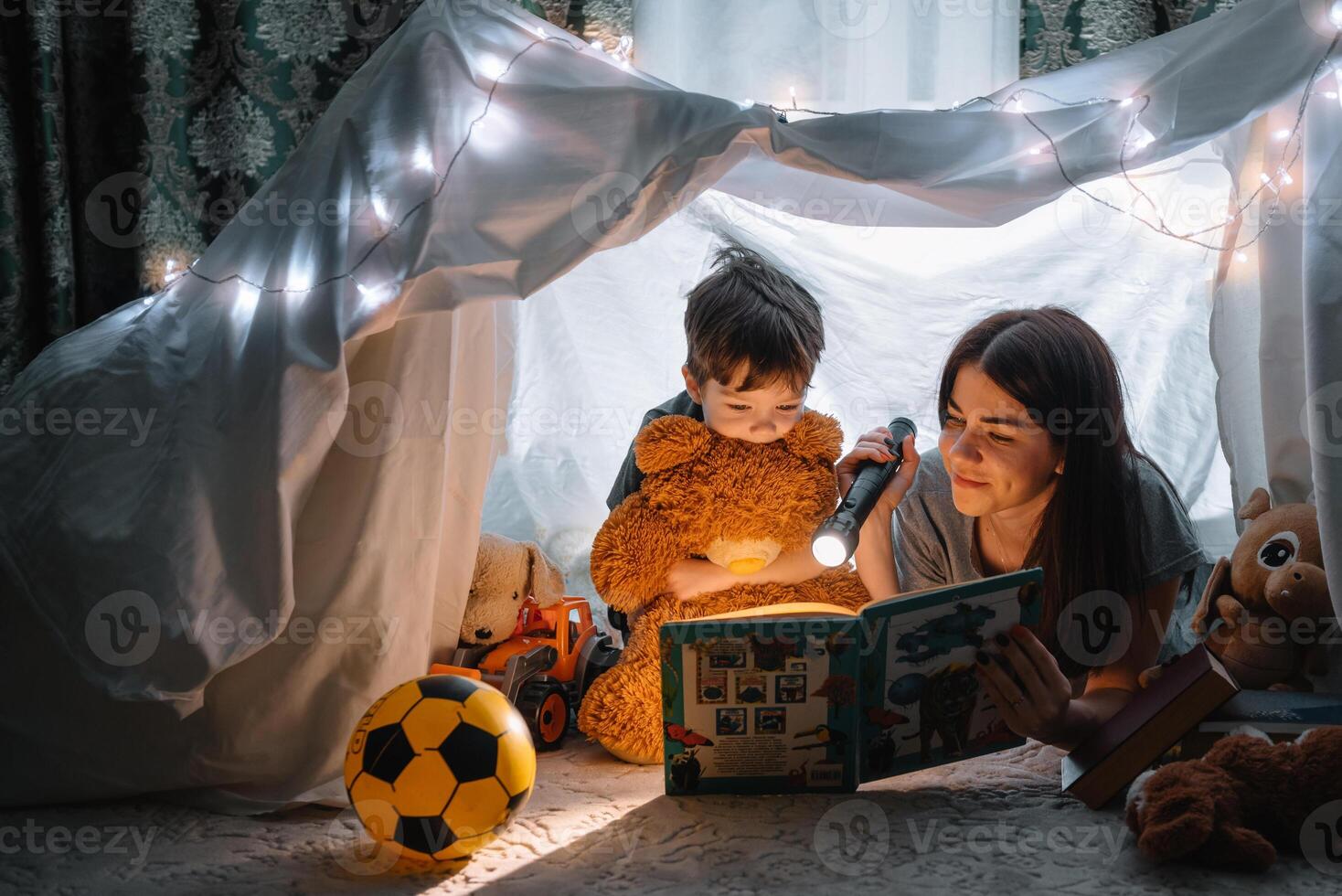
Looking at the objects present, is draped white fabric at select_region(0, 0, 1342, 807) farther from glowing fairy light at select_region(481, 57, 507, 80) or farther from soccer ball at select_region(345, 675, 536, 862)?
soccer ball at select_region(345, 675, 536, 862)

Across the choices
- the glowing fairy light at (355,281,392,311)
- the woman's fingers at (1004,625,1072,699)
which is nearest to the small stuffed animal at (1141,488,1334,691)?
the woman's fingers at (1004,625,1072,699)

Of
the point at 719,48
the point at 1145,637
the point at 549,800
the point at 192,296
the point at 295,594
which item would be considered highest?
the point at 719,48

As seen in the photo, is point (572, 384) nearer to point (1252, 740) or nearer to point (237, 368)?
point (237, 368)

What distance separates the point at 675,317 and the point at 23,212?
1381mm

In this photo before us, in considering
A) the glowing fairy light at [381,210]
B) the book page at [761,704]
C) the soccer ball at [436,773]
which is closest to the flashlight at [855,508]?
the book page at [761,704]

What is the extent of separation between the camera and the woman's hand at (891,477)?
1.62 m

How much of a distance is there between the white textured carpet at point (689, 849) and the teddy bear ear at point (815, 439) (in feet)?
1.51

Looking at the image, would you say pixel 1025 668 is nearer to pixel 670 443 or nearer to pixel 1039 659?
pixel 1039 659

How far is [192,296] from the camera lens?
4.93ft

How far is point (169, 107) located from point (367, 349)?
1250mm

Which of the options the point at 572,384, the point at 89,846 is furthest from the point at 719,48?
the point at 89,846

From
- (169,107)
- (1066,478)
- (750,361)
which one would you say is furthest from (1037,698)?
(169,107)

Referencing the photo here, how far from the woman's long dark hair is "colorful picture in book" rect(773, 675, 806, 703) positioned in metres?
0.43

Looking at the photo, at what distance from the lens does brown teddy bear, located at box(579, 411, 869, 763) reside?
1582mm
